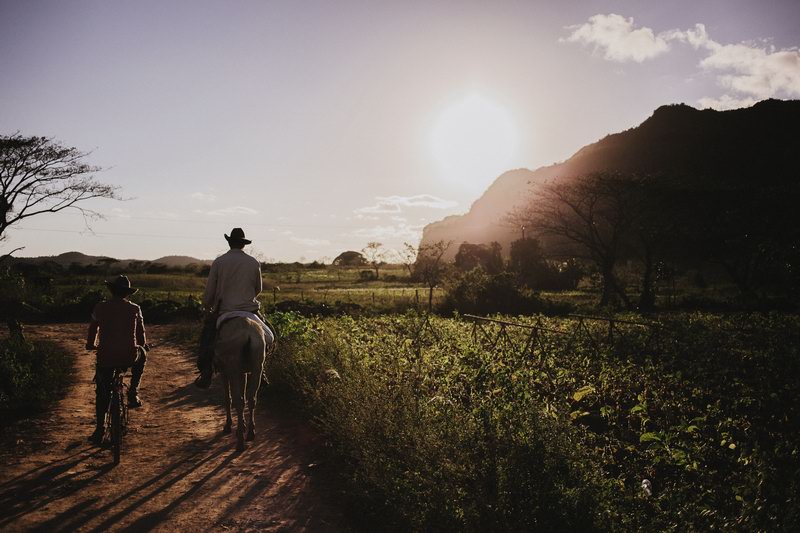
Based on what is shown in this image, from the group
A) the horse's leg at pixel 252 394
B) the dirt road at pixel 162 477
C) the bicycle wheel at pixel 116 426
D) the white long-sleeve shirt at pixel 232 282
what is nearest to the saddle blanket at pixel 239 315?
the white long-sleeve shirt at pixel 232 282

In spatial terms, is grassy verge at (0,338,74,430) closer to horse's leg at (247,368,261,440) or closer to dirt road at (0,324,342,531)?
dirt road at (0,324,342,531)

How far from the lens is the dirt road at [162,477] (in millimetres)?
5059

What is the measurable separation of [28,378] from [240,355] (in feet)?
19.6

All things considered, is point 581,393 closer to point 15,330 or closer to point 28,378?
point 28,378

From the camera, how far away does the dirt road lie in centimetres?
506

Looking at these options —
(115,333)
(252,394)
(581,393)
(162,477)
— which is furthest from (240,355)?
(581,393)

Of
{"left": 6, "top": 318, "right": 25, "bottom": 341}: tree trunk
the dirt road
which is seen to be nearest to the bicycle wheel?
the dirt road

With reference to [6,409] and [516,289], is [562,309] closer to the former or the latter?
[516,289]

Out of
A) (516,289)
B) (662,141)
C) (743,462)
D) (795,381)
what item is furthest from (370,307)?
(662,141)

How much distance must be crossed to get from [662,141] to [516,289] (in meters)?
91.2

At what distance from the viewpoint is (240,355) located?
7094 millimetres

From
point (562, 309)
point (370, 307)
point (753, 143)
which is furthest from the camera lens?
point (753, 143)

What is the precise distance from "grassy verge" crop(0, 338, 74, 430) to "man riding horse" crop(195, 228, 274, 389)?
3661 mm

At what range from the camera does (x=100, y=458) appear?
668 cm
